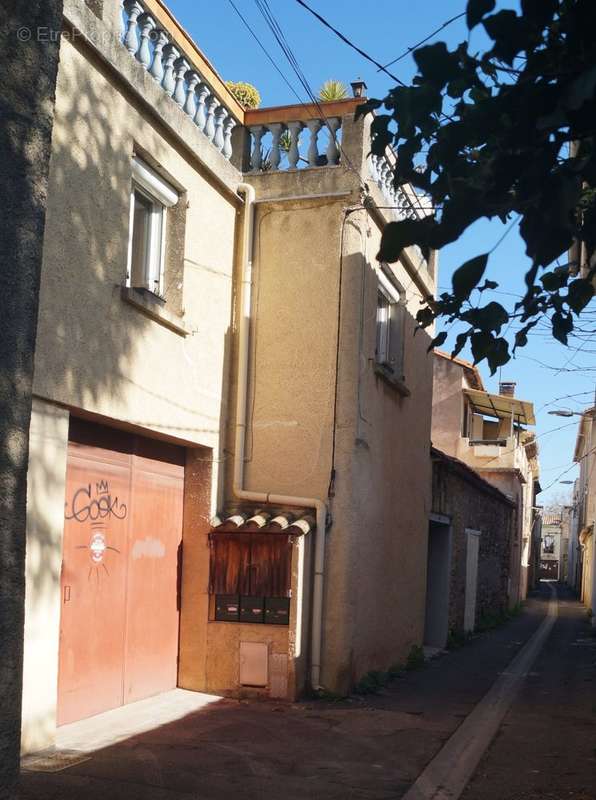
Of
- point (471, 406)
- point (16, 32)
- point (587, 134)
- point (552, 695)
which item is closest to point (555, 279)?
point (587, 134)

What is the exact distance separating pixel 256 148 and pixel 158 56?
2.09 m

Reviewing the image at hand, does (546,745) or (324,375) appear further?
(324,375)

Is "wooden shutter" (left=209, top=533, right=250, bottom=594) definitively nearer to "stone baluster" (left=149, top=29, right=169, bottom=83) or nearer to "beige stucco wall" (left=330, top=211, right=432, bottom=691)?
"beige stucco wall" (left=330, top=211, right=432, bottom=691)

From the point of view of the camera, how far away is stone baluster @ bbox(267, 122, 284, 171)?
10.3m

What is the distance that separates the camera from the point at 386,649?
11508 millimetres

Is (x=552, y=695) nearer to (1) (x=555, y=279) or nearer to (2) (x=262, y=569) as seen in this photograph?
(2) (x=262, y=569)

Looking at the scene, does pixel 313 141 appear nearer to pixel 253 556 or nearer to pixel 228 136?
pixel 228 136

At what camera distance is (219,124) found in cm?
988

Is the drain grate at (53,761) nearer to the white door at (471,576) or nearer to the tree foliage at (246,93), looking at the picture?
the tree foliage at (246,93)

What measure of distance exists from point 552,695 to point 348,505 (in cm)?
361

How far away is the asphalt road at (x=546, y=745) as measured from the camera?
6.35 metres

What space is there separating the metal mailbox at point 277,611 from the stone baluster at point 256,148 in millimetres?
4554

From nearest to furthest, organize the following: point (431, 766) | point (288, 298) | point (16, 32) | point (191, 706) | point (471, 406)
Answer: point (16, 32) < point (431, 766) < point (191, 706) < point (288, 298) < point (471, 406)

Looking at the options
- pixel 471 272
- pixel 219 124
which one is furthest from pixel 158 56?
pixel 471 272
